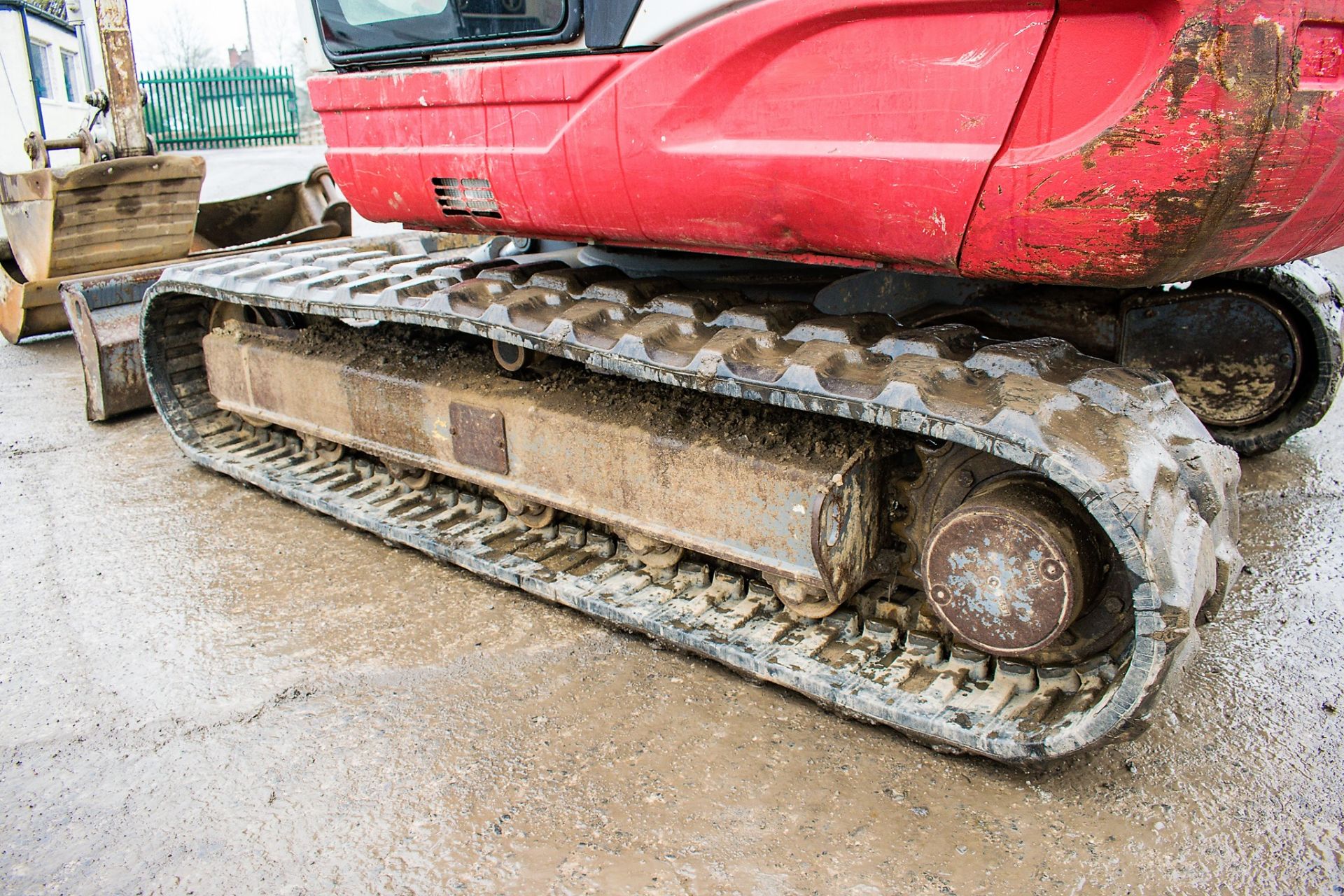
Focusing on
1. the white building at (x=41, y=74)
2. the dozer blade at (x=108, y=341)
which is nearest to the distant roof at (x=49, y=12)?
the white building at (x=41, y=74)

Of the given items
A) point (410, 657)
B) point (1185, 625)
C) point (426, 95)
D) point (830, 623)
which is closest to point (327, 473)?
point (410, 657)

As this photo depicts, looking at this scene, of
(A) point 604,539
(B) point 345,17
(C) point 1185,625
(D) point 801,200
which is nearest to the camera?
(C) point 1185,625

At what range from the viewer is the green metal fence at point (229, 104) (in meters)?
22.8

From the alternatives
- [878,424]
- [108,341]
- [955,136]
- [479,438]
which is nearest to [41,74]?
[108,341]

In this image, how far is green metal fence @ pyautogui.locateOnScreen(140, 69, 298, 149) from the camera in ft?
74.8

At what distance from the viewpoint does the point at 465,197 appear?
2.79 m

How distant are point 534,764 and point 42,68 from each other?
23.6m

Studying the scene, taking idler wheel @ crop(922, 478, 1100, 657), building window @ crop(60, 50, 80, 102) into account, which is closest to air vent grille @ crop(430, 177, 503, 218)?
idler wheel @ crop(922, 478, 1100, 657)

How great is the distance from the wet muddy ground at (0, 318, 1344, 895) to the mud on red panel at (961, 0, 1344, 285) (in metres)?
1.14

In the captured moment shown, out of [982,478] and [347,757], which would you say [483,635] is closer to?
[347,757]

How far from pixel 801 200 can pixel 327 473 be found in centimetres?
242

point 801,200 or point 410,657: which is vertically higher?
point 801,200

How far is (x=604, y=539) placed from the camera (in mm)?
3131

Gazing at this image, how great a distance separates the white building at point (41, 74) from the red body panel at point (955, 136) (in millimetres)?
12230
